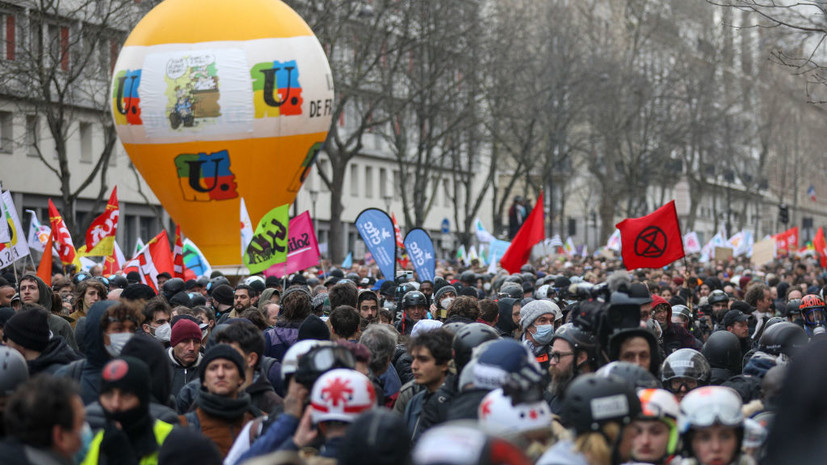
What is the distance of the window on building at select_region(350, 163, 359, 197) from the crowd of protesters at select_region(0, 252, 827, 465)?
48.0m

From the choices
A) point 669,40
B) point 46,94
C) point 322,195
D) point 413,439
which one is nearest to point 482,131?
point 322,195

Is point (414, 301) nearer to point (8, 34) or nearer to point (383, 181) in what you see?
point (8, 34)

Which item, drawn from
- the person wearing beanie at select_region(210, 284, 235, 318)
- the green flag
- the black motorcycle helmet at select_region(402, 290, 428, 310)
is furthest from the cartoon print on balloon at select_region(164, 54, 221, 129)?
the black motorcycle helmet at select_region(402, 290, 428, 310)

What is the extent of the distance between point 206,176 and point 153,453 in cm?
1787

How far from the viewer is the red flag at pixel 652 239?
1559 centimetres

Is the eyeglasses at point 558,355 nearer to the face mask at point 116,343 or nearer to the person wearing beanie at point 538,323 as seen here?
the person wearing beanie at point 538,323

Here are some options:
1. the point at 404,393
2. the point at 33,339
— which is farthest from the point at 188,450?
the point at 33,339

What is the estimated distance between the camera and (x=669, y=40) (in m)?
58.5

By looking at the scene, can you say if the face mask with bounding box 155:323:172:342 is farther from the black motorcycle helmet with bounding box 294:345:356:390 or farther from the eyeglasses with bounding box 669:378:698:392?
the eyeglasses with bounding box 669:378:698:392

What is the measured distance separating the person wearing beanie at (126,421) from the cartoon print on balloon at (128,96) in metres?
17.6

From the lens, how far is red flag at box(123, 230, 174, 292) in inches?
741

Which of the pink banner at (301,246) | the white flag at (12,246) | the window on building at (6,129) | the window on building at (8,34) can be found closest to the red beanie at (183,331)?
the white flag at (12,246)

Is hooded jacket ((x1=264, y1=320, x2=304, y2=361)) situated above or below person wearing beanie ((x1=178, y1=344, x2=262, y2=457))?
below

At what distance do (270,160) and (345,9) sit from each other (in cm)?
1330
